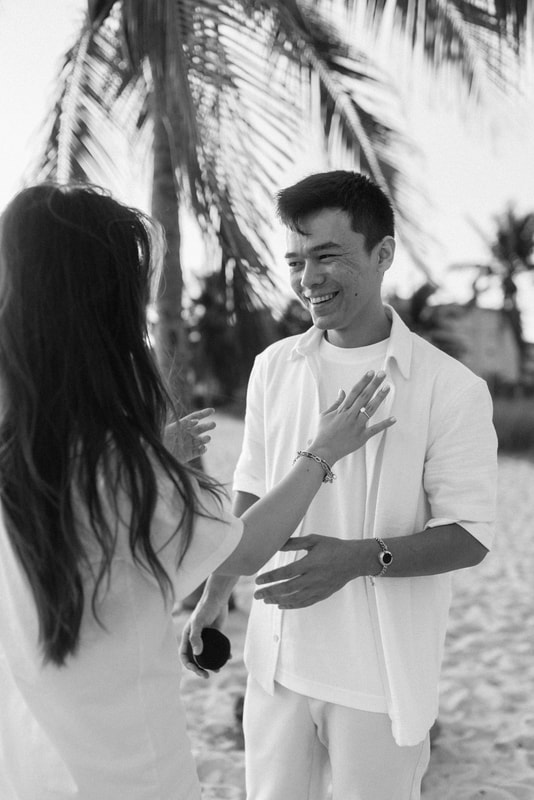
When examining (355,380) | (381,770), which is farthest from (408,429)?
(381,770)

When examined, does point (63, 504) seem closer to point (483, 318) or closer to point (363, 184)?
point (363, 184)

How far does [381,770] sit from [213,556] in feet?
2.69

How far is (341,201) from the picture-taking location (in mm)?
1981

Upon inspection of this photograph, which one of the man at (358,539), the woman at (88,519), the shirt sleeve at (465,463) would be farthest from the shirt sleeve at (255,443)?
the woman at (88,519)

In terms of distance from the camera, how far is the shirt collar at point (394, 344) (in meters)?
1.88

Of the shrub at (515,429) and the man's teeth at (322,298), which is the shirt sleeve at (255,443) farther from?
the shrub at (515,429)

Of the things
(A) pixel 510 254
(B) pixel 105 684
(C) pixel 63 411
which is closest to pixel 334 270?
(C) pixel 63 411

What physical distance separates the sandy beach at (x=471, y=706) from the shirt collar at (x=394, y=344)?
2.08m

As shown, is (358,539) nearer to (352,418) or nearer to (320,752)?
(352,418)

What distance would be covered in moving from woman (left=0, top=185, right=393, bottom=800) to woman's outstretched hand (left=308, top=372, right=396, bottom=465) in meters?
0.35

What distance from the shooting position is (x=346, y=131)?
5.91 m

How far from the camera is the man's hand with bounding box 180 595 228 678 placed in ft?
6.74

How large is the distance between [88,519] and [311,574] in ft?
2.03

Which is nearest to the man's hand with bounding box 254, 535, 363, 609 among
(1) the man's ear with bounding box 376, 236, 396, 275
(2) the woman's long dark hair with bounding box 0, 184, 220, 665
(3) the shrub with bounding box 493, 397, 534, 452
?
(2) the woman's long dark hair with bounding box 0, 184, 220, 665
